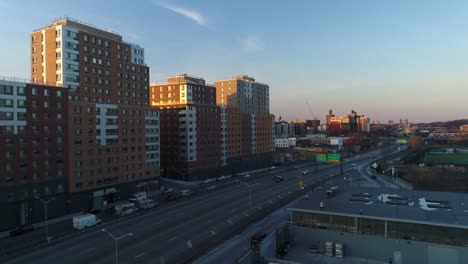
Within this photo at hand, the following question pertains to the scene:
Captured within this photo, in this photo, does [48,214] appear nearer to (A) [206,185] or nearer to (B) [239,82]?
(A) [206,185]

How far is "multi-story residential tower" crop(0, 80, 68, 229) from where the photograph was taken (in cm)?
6106

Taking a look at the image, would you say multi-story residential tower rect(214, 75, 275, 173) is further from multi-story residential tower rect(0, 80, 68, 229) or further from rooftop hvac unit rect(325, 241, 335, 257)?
rooftop hvac unit rect(325, 241, 335, 257)

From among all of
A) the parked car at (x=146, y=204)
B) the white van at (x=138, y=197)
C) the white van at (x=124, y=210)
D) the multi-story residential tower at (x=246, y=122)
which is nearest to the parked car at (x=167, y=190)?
the white van at (x=138, y=197)

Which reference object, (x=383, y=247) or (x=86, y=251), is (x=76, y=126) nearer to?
(x=86, y=251)

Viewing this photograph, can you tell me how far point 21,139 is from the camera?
210ft

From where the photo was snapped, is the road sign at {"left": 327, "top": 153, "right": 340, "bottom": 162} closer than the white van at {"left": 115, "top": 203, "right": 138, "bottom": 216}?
No

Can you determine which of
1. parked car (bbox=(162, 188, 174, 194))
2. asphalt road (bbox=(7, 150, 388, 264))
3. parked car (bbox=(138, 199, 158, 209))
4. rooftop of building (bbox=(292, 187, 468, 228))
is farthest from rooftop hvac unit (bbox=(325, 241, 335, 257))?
parked car (bbox=(162, 188, 174, 194))

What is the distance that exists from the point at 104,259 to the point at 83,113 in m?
41.1

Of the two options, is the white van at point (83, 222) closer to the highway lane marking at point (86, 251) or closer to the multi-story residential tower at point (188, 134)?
the highway lane marking at point (86, 251)

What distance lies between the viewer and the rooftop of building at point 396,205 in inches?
1726

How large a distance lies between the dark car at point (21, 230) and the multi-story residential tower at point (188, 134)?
56181mm

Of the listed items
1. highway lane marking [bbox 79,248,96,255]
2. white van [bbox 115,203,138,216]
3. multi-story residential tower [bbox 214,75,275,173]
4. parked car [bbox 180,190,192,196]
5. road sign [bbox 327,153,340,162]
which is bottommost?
highway lane marking [bbox 79,248,96,255]

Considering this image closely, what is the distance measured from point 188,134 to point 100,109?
35624 millimetres

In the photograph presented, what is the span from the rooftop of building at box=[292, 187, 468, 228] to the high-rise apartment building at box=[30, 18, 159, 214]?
162 ft
